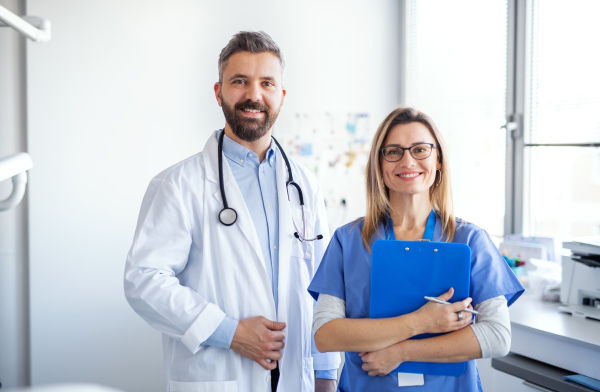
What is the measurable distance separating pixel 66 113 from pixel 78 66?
228 millimetres

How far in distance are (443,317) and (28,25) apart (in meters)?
1.06

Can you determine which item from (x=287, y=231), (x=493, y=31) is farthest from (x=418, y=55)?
(x=287, y=231)

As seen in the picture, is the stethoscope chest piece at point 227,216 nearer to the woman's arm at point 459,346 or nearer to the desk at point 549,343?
the woman's arm at point 459,346

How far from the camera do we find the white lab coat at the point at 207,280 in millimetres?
1354

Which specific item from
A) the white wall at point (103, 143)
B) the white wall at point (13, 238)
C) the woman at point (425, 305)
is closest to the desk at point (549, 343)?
the woman at point (425, 305)

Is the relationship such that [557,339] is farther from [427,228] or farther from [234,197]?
[234,197]

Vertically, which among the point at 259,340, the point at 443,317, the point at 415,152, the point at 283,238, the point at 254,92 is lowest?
the point at 259,340

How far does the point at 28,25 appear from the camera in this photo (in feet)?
3.52

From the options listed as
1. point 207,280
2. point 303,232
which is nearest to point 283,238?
point 303,232

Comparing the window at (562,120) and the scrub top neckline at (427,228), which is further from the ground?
the window at (562,120)

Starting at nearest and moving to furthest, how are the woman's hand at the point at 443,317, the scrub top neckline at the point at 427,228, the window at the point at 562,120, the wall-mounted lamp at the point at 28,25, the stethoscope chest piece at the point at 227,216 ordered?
the wall-mounted lamp at the point at 28,25 → the woman's hand at the point at 443,317 → the scrub top neckline at the point at 427,228 → the stethoscope chest piece at the point at 227,216 → the window at the point at 562,120

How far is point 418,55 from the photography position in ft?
11.0

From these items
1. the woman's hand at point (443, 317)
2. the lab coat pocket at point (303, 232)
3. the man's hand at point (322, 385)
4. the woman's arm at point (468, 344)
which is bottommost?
the man's hand at point (322, 385)

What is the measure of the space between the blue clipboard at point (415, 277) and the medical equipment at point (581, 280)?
1.11m
